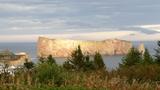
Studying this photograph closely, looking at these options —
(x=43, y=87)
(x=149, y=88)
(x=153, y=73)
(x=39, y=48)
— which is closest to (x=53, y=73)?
(x=43, y=87)

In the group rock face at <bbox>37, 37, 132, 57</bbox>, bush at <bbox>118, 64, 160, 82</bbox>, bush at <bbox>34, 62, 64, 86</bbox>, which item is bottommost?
bush at <bbox>118, 64, 160, 82</bbox>

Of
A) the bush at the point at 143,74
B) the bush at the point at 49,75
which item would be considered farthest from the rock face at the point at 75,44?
the bush at the point at 49,75

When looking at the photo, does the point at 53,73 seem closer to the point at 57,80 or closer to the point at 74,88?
the point at 57,80

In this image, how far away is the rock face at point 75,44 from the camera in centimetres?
10743

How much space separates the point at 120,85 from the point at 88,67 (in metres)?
13.3

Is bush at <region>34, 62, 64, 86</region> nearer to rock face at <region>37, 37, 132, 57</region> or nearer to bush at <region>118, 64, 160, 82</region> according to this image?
bush at <region>118, 64, 160, 82</region>

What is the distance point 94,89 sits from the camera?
1449 centimetres

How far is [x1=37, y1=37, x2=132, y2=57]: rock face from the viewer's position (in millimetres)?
107425

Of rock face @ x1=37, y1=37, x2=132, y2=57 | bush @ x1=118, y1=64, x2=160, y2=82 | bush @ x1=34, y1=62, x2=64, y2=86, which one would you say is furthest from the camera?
rock face @ x1=37, y1=37, x2=132, y2=57

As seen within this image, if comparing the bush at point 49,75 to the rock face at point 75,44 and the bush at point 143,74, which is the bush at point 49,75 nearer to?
the bush at point 143,74

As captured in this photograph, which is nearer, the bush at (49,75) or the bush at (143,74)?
the bush at (49,75)

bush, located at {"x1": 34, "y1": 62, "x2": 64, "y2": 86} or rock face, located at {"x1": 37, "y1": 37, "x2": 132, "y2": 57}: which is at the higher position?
rock face, located at {"x1": 37, "y1": 37, "x2": 132, "y2": 57}

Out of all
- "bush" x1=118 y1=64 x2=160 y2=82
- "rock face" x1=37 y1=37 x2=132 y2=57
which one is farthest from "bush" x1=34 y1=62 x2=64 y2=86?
"rock face" x1=37 y1=37 x2=132 y2=57

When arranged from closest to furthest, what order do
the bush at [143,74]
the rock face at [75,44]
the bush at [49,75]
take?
the bush at [49,75], the bush at [143,74], the rock face at [75,44]
